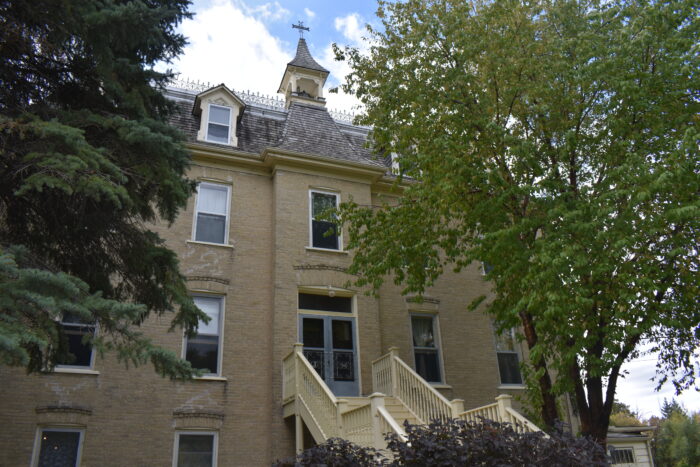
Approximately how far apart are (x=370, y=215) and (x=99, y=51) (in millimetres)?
6934

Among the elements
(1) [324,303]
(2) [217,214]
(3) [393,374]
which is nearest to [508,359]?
(3) [393,374]

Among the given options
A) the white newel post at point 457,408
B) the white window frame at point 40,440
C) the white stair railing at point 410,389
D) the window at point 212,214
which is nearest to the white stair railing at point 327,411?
the white newel post at point 457,408

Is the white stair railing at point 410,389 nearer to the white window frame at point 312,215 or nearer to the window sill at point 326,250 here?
the window sill at point 326,250

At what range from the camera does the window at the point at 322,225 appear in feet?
53.6

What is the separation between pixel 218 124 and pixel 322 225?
4716 mm

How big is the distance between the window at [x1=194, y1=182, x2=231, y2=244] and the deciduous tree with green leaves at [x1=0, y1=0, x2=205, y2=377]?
5.85 meters

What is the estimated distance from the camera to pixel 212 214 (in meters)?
15.8

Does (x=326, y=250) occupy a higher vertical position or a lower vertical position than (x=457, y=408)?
higher

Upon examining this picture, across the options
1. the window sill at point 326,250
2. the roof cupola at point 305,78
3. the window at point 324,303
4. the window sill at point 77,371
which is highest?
the roof cupola at point 305,78

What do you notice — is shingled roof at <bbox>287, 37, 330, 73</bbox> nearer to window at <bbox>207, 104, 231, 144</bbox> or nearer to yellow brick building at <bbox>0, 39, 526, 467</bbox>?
yellow brick building at <bbox>0, 39, 526, 467</bbox>

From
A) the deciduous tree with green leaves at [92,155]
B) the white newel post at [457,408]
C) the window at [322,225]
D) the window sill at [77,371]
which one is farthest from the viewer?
the window at [322,225]

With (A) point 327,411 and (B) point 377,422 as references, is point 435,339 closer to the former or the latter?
(A) point 327,411

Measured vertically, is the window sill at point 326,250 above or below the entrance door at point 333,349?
above

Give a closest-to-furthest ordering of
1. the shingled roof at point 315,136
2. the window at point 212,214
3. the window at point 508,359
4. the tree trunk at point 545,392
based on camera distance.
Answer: the tree trunk at point 545,392 → the window at point 212,214 → the shingled roof at point 315,136 → the window at point 508,359
